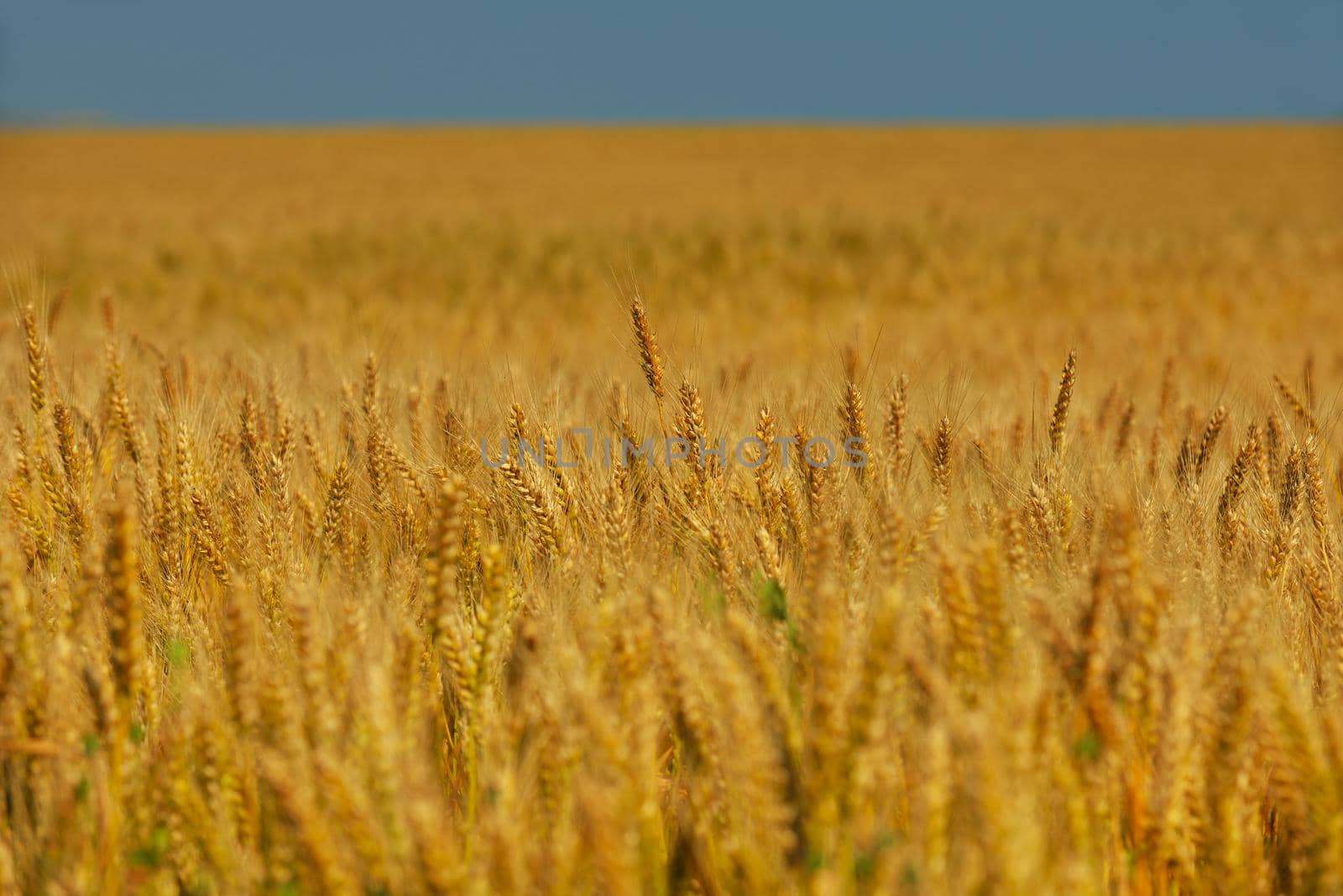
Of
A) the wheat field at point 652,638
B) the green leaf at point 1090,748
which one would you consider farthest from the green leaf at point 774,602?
the green leaf at point 1090,748

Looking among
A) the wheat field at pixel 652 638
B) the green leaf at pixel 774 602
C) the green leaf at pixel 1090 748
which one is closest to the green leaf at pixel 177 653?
the wheat field at pixel 652 638

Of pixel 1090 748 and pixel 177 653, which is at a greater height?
pixel 177 653

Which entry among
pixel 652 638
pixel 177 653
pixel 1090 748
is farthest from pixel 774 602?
pixel 177 653

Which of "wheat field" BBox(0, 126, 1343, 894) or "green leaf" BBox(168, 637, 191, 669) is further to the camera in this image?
"green leaf" BBox(168, 637, 191, 669)

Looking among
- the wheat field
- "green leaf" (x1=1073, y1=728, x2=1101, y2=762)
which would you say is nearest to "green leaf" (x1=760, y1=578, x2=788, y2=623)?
the wheat field

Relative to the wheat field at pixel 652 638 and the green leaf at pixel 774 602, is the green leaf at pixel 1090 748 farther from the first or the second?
the green leaf at pixel 774 602

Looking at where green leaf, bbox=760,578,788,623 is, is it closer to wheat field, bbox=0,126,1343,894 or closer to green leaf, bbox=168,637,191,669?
wheat field, bbox=0,126,1343,894

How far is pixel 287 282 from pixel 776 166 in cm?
2018

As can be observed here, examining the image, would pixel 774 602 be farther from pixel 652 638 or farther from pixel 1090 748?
pixel 1090 748

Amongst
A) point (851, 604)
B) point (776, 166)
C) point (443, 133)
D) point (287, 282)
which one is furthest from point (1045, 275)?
point (443, 133)

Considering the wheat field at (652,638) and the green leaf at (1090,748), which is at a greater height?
the wheat field at (652,638)

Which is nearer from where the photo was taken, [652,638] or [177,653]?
[652,638]

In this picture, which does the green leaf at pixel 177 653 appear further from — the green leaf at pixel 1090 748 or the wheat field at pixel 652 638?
the green leaf at pixel 1090 748

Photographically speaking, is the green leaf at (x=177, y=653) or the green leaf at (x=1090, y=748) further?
the green leaf at (x=177, y=653)
